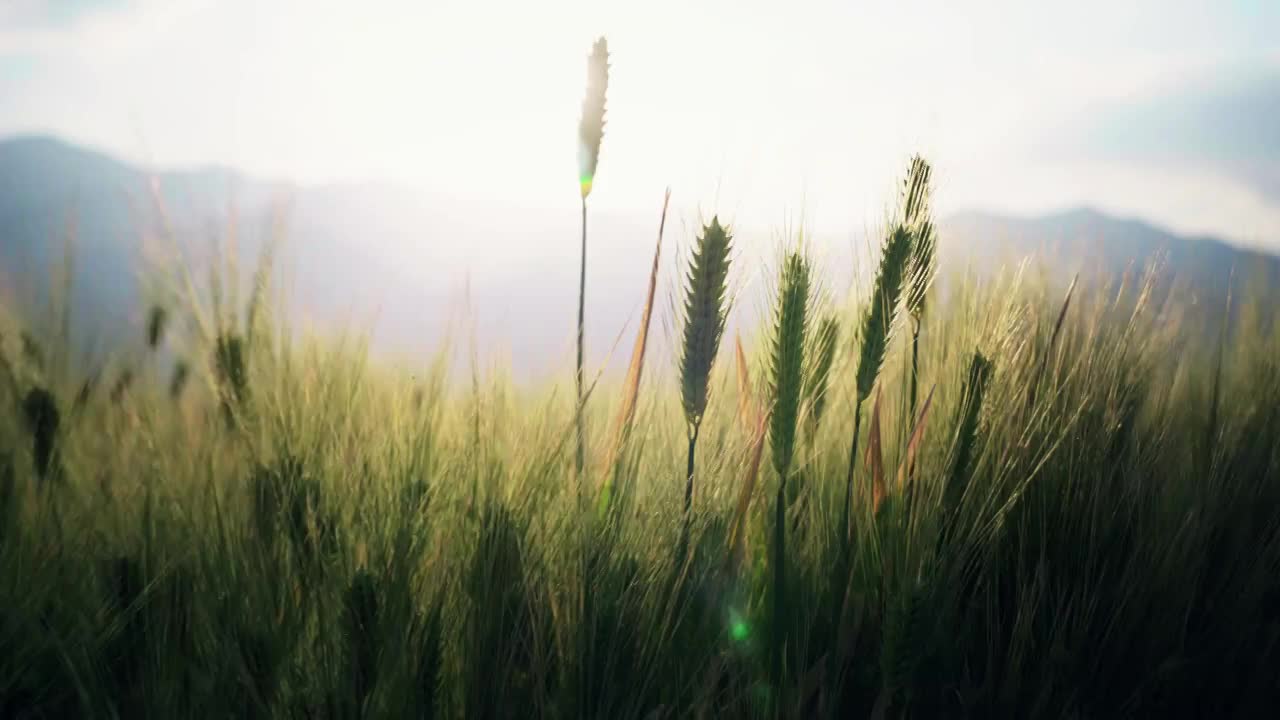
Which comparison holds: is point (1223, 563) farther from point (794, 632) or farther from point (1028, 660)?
point (794, 632)

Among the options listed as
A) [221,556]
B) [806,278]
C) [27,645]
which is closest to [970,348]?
[806,278]

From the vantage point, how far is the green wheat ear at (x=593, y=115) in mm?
1457

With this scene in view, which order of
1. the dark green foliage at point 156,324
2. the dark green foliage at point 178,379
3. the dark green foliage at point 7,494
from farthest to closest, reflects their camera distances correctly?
the dark green foliage at point 178,379, the dark green foliage at point 156,324, the dark green foliage at point 7,494

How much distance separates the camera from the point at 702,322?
1271 mm

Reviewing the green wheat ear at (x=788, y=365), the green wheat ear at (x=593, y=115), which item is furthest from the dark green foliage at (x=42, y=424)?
the green wheat ear at (x=788, y=365)

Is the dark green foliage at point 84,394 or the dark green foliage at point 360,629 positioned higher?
the dark green foliage at point 84,394

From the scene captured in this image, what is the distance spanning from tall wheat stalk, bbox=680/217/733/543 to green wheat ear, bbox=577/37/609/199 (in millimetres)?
277

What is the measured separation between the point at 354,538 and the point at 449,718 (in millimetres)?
238

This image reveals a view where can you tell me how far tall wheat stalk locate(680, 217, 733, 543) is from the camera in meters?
1.27

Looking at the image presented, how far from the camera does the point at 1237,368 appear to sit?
8.57 feet

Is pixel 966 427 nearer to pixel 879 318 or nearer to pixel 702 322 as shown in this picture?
pixel 879 318

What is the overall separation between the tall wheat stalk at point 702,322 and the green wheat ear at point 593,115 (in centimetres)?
28

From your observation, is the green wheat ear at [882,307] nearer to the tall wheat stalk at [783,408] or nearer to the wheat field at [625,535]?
the wheat field at [625,535]

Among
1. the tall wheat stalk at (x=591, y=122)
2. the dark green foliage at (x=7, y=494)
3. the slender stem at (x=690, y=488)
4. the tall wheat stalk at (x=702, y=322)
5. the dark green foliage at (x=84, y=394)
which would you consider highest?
the tall wheat stalk at (x=591, y=122)
